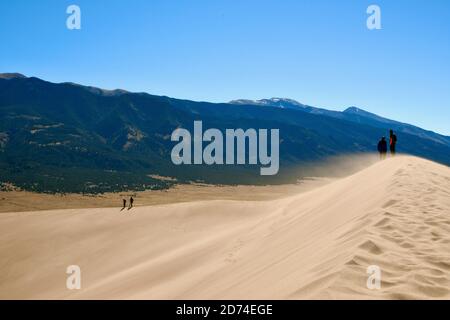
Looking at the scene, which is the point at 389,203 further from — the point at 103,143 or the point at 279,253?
the point at 103,143

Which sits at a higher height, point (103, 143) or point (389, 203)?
point (103, 143)

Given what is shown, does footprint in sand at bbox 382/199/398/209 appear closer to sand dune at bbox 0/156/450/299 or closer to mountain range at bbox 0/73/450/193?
sand dune at bbox 0/156/450/299

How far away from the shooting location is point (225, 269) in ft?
23.3

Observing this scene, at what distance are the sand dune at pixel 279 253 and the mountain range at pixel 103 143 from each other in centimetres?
4966

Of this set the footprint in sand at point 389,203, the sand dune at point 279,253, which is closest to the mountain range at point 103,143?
the sand dune at point 279,253

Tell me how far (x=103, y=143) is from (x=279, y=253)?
13530 centimetres

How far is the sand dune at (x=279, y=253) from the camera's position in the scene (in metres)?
4.07

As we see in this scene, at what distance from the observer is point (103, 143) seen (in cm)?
13438

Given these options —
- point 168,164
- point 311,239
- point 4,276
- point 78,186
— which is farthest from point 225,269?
point 168,164

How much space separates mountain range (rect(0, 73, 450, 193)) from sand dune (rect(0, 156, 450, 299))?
49665 mm

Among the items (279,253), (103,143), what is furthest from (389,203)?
(103,143)

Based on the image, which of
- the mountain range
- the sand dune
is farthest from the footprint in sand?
the mountain range

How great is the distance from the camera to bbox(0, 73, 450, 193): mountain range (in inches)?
3263

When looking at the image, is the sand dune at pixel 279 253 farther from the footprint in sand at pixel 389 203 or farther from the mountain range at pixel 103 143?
the mountain range at pixel 103 143
